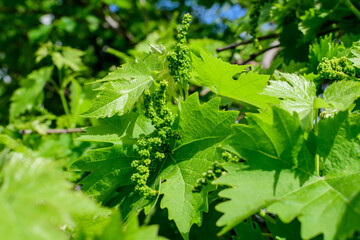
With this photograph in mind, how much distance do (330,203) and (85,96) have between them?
6.45 ft

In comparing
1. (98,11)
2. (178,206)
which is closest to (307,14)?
(178,206)

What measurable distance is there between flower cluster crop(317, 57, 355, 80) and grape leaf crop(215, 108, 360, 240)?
0.85 ft

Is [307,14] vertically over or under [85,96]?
over

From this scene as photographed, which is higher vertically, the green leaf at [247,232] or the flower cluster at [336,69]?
the flower cluster at [336,69]

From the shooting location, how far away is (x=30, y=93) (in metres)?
2.56

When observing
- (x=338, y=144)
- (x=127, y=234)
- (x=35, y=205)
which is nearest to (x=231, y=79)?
(x=338, y=144)

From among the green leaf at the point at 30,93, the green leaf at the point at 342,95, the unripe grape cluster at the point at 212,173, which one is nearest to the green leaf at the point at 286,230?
the unripe grape cluster at the point at 212,173

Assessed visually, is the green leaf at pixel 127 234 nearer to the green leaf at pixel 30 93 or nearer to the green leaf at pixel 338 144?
the green leaf at pixel 338 144

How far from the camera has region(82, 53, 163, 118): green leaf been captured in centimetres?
124

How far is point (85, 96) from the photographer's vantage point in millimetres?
2395

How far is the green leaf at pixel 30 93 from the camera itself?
250 centimetres

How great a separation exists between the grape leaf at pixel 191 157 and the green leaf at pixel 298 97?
17 centimetres

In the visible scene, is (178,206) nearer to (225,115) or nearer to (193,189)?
(193,189)

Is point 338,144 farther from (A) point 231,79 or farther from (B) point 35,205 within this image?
(B) point 35,205
